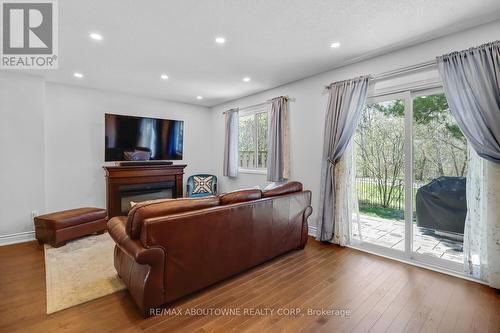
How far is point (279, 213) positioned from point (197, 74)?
2561 mm

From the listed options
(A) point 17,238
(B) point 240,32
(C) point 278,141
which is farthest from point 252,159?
(A) point 17,238

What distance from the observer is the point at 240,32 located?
252 cm

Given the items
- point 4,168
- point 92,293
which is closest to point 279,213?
point 92,293

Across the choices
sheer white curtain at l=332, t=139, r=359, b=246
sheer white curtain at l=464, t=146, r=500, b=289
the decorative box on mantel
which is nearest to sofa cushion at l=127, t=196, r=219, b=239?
sheer white curtain at l=332, t=139, r=359, b=246

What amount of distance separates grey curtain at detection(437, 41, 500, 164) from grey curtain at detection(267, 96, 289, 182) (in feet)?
7.35

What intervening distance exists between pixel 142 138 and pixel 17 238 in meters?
2.44

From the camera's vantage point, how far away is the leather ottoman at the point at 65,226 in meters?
3.26

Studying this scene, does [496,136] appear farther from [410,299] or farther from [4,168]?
[4,168]

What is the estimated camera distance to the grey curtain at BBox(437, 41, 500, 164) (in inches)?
86.6

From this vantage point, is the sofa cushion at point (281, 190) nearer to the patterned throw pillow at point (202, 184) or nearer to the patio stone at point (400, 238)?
the patio stone at point (400, 238)

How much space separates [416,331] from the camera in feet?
5.68

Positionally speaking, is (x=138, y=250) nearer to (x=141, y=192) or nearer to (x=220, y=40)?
(x=220, y=40)

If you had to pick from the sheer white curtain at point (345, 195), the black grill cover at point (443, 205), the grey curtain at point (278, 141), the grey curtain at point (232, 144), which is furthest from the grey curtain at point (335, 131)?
the grey curtain at point (232, 144)

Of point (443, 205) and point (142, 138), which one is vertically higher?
point (142, 138)
